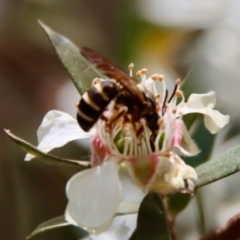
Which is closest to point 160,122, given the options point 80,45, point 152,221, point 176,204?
point 152,221

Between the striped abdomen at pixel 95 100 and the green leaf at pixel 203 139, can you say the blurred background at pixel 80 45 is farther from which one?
the striped abdomen at pixel 95 100

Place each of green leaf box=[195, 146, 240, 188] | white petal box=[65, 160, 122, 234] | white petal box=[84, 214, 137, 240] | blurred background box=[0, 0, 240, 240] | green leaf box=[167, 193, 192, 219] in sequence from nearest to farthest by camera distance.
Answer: white petal box=[65, 160, 122, 234] < green leaf box=[195, 146, 240, 188] < green leaf box=[167, 193, 192, 219] < white petal box=[84, 214, 137, 240] < blurred background box=[0, 0, 240, 240]

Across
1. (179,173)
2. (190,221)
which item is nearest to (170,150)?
(179,173)

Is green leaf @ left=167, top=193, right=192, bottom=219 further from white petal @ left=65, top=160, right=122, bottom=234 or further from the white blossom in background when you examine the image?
white petal @ left=65, top=160, right=122, bottom=234

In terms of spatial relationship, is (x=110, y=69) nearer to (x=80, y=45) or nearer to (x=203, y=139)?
(x=203, y=139)

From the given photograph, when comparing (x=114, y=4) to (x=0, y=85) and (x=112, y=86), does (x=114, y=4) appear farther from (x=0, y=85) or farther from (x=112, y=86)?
(x=112, y=86)

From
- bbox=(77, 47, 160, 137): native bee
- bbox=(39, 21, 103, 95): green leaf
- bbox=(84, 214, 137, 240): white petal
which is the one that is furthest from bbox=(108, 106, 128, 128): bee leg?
bbox=(84, 214, 137, 240): white petal
